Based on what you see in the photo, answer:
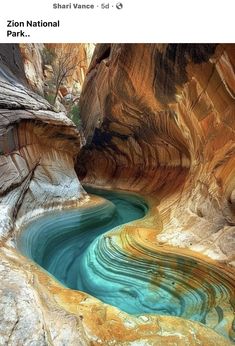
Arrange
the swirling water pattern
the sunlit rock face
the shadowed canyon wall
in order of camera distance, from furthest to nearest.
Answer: the shadowed canyon wall
the sunlit rock face
the swirling water pattern

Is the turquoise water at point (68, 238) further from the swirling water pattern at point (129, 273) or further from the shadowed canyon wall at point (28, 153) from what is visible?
the shadowed canyon wall at point (28, 153)

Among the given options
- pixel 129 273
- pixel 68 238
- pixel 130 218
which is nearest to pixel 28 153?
pixel 68 238

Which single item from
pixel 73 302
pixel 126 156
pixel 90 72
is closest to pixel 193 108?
pixel 73 302

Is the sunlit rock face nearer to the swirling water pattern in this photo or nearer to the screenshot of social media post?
the screenshot of social media post

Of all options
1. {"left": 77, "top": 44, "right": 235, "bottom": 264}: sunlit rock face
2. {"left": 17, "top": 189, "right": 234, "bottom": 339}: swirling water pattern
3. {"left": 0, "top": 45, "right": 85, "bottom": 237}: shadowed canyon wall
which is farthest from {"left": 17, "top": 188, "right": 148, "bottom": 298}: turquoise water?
{"left": 77, "top": 44, "right": 235, "bottom": 264}: sunlit rock face

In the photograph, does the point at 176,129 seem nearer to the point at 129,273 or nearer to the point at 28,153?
the point at 28,153
